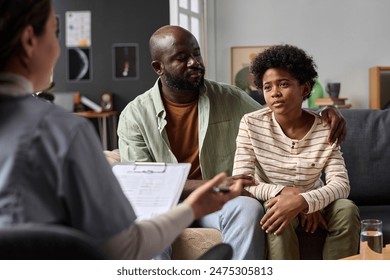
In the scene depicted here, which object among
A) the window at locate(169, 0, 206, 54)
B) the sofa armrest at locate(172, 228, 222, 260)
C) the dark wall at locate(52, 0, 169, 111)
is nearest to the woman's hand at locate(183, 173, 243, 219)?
the sofa armrest at locate(172, 228, 222, 260)

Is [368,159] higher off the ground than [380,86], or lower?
lower

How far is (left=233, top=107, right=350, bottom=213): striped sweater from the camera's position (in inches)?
52.2

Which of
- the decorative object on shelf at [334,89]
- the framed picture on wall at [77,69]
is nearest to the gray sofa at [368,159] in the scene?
the decorative object on shelf at [334,89]

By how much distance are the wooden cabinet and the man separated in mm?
2998

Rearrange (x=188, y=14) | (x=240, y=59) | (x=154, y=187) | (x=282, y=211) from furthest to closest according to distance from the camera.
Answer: (x=240, y=59) < (x=188, y=14) < (x=282, y=211) < (x=154, y=187)

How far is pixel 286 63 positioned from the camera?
134 cm

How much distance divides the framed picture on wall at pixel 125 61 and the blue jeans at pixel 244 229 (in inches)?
126

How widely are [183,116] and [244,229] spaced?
37 cm

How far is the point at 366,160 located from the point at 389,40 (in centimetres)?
318

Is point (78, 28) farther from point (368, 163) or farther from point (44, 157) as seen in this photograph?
point (44, 157)

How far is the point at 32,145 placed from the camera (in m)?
0.54

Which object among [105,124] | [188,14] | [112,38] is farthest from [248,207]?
[112,38]

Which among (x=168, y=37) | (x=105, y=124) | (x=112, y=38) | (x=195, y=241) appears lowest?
(x=195, y=241)
